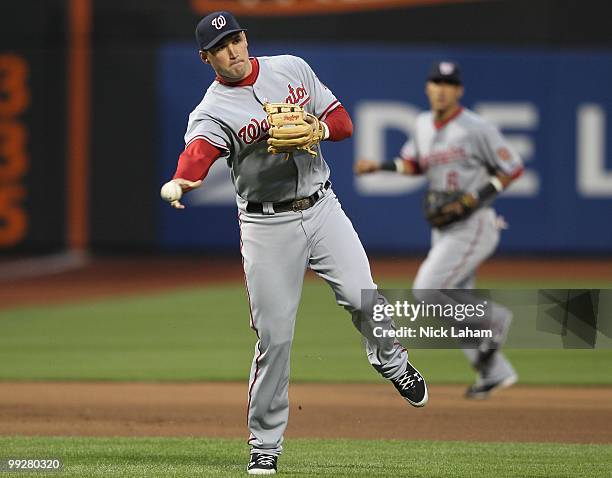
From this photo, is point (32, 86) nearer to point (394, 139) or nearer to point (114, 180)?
point (114, 180)

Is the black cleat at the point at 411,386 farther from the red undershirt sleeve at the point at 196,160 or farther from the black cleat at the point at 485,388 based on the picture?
the black cleat at the point at 485,388

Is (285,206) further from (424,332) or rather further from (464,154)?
(464,154)

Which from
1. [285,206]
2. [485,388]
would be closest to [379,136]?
[485,388]

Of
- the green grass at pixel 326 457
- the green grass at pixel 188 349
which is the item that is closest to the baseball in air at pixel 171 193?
the green grass at pixel 326 457

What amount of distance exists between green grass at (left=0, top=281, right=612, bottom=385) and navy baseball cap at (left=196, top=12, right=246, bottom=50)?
4.53 metres

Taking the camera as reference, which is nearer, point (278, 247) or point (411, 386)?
point (278, 247)

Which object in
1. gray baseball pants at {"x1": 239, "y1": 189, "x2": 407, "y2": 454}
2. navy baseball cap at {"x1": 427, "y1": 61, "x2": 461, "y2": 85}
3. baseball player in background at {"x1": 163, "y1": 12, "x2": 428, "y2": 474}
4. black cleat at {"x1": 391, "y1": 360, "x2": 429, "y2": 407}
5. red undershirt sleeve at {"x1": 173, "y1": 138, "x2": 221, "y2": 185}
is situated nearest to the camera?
red undershirt sleeve at {"x1": 173, "y1": 138, "x2": 221, "y2": 185}

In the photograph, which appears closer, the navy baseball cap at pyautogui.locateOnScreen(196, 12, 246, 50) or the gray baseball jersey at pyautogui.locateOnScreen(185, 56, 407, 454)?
the navy baseball cap at pyautogui.locateOnScreen(196, 12, 246, 50)

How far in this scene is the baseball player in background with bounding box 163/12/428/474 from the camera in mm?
5680

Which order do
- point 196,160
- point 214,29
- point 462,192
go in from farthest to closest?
point 462,192 → point 214,29 → point 196,160

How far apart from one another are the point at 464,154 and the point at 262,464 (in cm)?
376

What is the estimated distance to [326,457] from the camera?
20.9 ft

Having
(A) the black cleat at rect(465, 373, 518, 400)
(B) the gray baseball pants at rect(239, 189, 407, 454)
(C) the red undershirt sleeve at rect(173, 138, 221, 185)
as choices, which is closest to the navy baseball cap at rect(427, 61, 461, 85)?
(A) the black cleat at rect(465, 373, 518, 400)

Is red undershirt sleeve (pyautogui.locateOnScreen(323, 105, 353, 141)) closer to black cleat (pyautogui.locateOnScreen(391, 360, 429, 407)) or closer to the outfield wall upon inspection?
black cleat (pyautogui.locateOnScreen(391, 360, 429, 407))
